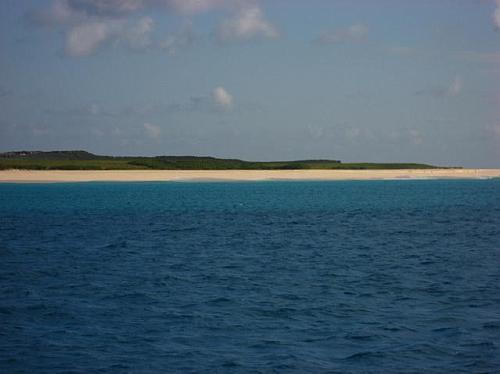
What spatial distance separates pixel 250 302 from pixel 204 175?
13990 centimetres

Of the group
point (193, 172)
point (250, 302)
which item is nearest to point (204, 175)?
point (193, 172)

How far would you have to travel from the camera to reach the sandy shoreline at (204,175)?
14462 cm

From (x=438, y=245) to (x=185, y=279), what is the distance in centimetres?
1468

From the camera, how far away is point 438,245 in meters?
33.0

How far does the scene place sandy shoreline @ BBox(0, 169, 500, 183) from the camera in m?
145

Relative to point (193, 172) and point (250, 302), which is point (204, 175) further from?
point (250, 302)

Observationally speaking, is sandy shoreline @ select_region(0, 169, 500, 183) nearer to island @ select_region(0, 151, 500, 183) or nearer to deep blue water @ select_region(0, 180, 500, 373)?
island @ select_region(0, 151, 500, 183)

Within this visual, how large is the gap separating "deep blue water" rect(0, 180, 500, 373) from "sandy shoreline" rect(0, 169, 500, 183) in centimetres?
10903

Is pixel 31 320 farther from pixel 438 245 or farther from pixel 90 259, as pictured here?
pixel 438 245

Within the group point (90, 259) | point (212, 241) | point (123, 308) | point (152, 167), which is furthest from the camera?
point (152, 167)

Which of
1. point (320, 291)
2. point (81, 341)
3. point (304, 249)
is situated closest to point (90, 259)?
point (304, 249)

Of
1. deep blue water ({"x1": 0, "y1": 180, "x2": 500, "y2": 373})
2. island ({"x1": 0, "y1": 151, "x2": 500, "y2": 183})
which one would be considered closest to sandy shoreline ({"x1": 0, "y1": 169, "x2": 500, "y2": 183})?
island ({"x1": 0, "y1": 151, "x2": 500, "y2": 183})

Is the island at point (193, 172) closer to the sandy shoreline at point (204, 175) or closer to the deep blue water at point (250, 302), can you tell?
the sandy shoreline at point (204, 175)

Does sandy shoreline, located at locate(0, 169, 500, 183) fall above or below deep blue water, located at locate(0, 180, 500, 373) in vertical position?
above
